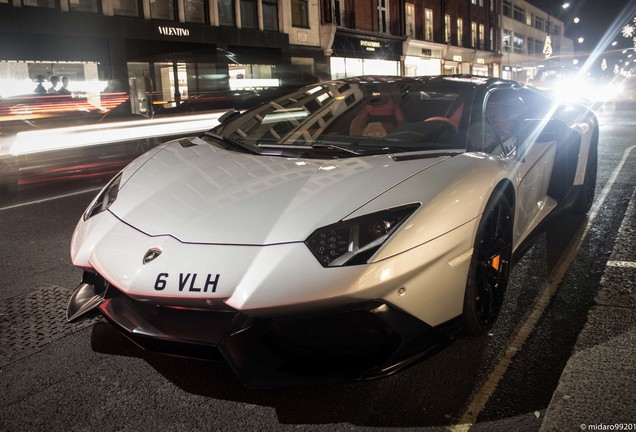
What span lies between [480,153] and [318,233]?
4.20 ft

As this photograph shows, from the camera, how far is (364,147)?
317 centimetres

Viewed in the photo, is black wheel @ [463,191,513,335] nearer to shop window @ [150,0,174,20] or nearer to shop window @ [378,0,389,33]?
shop window @ [150,0,174,20]

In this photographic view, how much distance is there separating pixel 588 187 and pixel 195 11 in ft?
65.8

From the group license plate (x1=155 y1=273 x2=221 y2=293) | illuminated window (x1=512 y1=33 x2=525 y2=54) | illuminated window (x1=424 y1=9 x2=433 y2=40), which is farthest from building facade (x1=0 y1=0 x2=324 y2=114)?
illuminated window (x1=512 y1=33 x2=525 y2=54)

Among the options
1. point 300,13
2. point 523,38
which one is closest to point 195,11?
point 300,13

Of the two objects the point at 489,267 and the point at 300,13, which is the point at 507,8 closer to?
the point at 300,13

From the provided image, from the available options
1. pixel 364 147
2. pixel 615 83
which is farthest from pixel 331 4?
pixel 364 147

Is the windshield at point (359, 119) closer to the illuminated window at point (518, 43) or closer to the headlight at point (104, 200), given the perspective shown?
the headlight at point (104, 200)

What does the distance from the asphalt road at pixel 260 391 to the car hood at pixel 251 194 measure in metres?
0.65

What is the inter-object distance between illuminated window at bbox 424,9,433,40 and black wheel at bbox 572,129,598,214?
115 ft

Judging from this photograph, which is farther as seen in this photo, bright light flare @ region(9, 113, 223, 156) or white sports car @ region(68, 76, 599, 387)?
bright light flare @ region(9, 113, 223, 156)

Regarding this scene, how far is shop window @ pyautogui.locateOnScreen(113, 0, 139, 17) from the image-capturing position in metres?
19.5

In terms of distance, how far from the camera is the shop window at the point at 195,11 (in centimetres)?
2178

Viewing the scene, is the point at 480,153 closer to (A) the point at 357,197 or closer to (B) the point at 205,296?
(A) the point at 357,197
